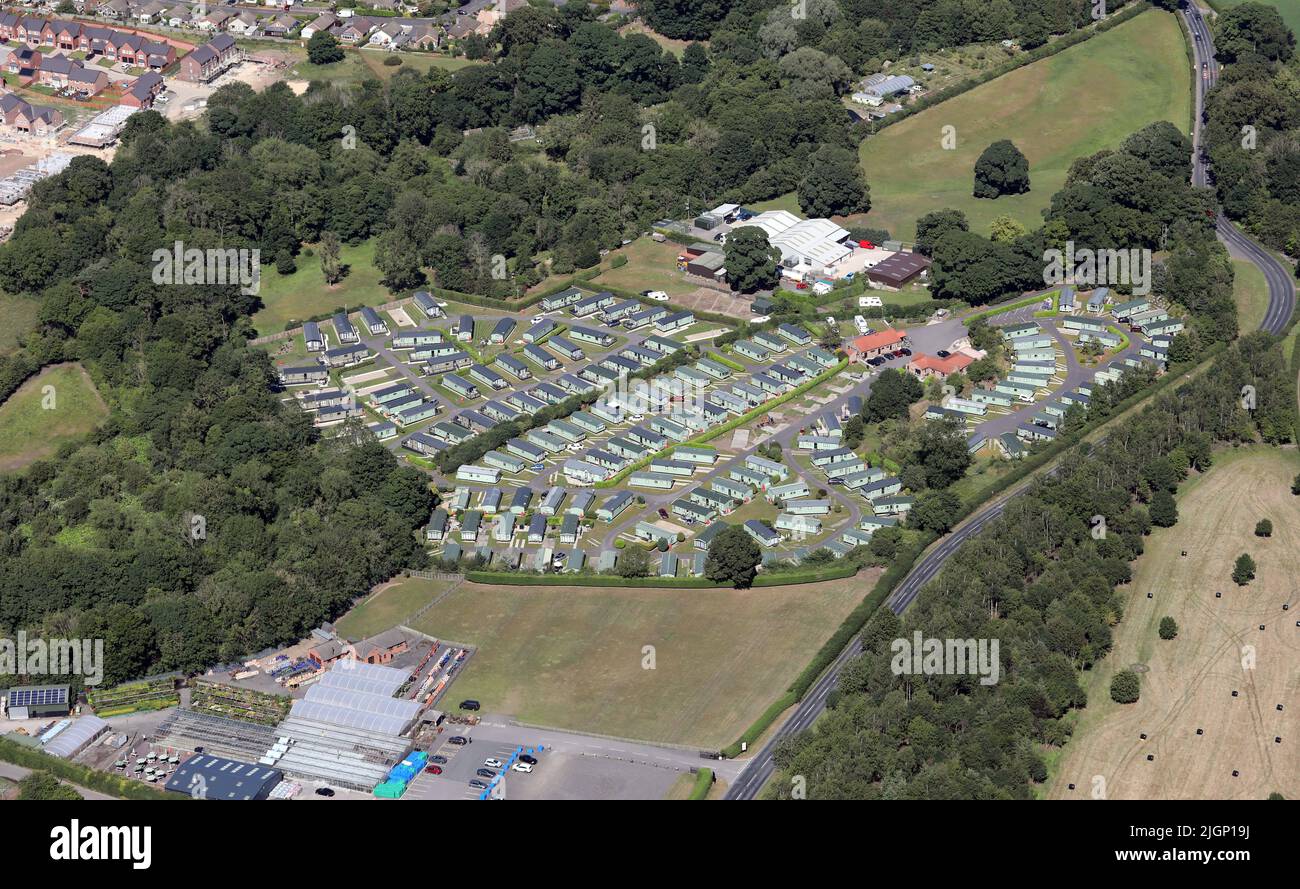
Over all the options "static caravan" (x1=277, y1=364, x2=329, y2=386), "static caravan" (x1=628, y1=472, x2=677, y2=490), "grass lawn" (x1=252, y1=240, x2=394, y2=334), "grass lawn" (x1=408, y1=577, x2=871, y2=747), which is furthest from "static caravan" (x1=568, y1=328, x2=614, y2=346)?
"grass lawn" (x1=408, y1=577, x2=871, y2=747)

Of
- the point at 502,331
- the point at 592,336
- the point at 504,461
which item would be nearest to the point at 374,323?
the point at 502,331

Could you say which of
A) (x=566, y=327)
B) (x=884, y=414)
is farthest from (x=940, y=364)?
(x=566, y=327)

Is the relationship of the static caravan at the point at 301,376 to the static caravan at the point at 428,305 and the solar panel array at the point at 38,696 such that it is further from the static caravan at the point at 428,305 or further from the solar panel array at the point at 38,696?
the solar panel array at the point at 38,696

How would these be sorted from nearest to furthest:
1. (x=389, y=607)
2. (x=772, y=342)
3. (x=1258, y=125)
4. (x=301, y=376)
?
(x=389, y=607)
(x=301, y=376)
(x=772, y=342)
(x=1258, y=125)

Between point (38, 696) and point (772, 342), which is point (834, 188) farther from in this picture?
point (38, 696)

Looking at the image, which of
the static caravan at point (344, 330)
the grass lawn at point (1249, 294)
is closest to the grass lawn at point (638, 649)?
the static caravan at point (344, 330)

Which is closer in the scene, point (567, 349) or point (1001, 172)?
point (567, 349)

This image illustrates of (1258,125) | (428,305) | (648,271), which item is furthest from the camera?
(1258,125)
